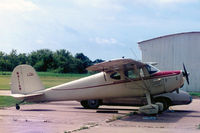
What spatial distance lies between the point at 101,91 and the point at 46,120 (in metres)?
4.42

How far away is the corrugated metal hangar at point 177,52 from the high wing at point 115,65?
17.0 meters

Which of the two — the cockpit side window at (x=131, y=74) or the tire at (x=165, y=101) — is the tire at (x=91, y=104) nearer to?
the cockpit side window at (x=131, y=74)

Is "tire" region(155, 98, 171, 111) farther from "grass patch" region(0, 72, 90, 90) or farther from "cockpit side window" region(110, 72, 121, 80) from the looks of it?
"grass patch" region(0, 72, 90, 90)

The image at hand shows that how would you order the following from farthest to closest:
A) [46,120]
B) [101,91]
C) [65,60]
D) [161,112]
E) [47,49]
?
[47,49]
[65,60]
[101,91]
[161,112]
[46,120]

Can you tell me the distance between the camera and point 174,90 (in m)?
15.7

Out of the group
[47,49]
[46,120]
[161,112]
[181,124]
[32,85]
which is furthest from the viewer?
[47,49]

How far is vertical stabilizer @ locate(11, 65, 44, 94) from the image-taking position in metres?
17.6

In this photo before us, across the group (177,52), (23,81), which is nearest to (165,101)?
(23,81)

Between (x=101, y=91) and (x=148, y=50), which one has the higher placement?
(x=148, y=50)

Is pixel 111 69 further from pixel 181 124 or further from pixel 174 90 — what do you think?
pixel 181 124

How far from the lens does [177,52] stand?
105ft

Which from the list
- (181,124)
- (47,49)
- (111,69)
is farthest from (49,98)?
(47,49)

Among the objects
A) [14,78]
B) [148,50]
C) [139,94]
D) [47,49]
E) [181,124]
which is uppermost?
[47,49]

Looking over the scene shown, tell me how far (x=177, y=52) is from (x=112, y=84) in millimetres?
17075
